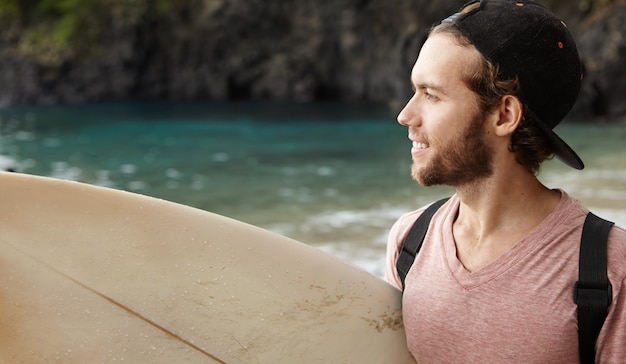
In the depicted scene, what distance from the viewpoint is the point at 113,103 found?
25.2 meters

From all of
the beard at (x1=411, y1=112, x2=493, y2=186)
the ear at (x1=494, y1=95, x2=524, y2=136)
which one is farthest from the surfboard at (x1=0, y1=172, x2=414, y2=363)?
the ear at (x1=494, y1=95, x2=524, y2=136)

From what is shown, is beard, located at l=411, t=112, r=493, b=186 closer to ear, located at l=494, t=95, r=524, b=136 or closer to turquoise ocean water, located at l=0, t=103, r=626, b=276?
ear, located at l=494, t=95, r=524, b=136

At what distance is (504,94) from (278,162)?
11554 mm

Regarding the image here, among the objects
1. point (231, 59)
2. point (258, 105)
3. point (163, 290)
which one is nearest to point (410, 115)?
point (163, 290)

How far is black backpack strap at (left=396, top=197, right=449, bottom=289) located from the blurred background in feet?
15.6

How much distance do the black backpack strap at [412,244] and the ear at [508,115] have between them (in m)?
0.25

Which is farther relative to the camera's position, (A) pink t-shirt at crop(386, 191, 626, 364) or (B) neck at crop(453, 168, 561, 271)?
(B) neck at crop(453, 168, 561, 271)

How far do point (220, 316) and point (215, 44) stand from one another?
82.3 ft

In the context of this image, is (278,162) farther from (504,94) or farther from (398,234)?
(504,94)

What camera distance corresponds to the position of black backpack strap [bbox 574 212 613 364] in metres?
1.20

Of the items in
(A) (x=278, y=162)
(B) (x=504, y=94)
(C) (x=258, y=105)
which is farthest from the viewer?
(C) (x=258, y=105)

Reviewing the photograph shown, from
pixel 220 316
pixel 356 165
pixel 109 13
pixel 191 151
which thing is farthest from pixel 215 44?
pixel 220 316

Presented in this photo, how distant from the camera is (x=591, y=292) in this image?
121 centimetres

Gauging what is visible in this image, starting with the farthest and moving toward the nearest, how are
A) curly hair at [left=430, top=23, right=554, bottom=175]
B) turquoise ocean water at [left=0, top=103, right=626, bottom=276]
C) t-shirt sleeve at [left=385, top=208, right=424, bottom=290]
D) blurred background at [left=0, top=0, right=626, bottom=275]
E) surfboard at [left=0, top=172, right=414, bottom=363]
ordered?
1. blurred background at [left=0, top=0, right=626, bottom=275]
2. turquoise ocean water at [left=0, top=103, right=626, bottom=276]
3. t-shirt sleeve at [left=385, top=208, right=424, bottom=290]
4. surfboard at [left=0, top=172, right=414, bottom=363]
5. curly hair at [left=430, top=23, right=554, bottom=175]
